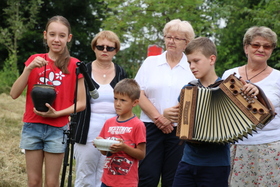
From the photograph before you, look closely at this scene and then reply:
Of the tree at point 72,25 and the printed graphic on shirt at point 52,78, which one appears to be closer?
the printed graphic on shirt at point 52,78

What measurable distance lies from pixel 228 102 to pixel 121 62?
22164 millimetres

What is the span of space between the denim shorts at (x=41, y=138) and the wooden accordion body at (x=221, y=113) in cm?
127

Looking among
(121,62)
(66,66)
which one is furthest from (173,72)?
(121,62)

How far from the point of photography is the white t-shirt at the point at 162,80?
4.73 m

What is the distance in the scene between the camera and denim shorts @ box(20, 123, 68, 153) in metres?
4.29

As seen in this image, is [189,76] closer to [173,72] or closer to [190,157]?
[173,72]

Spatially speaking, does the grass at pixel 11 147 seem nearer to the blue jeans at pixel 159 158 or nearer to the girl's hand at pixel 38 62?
the blue jeans at pixel 159 158

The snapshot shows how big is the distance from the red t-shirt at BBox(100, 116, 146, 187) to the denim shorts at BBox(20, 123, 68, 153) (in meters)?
0.53

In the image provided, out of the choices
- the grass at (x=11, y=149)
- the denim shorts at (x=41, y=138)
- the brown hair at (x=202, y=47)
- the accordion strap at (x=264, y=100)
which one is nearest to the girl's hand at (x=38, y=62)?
the denim shorts at (x=41, y=138)

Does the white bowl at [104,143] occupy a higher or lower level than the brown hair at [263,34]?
lower

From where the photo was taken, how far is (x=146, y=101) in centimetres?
479

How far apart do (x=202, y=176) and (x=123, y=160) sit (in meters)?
0.72

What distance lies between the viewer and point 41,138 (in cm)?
432

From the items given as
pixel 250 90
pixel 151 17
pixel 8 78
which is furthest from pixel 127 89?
pixel 8 78
